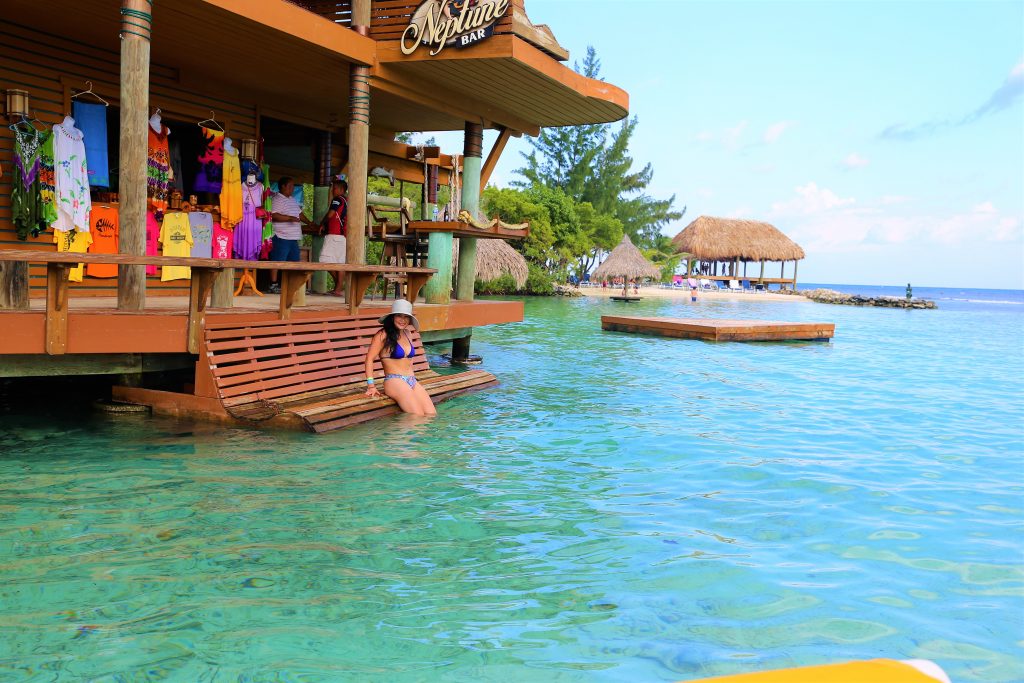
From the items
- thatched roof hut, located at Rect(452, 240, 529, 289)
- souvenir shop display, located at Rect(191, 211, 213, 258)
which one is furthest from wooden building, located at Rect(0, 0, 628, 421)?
thatched roof hut, located at Rect(452, 240, 529, 289)

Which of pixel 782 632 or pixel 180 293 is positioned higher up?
pixel 180 293

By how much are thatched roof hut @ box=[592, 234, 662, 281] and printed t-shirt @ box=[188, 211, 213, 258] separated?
103 ft

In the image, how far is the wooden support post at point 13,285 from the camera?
6492 mm

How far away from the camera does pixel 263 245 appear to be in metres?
12.0

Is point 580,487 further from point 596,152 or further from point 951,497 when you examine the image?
point 596,152

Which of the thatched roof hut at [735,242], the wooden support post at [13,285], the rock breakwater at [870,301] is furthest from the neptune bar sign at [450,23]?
the thatched roof hut at [735,242]

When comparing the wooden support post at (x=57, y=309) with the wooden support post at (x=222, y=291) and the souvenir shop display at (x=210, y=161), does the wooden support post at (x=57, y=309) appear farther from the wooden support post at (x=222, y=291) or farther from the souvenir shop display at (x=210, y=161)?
the souvenir shop display at (x=210, y=161)

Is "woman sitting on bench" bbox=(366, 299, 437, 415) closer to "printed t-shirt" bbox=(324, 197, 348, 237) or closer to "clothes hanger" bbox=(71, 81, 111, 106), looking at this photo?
"printed t-shirt" bbox=(324, 197, 348, 237)

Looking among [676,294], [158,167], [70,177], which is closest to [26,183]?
[70,177]

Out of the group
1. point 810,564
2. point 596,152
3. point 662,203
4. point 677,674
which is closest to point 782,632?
point 677,674

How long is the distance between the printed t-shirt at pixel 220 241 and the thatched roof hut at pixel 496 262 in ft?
50.9

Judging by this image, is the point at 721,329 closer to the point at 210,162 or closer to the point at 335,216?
the point at 335,216

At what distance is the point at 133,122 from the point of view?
6.76 metres

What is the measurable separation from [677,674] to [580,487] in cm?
282
